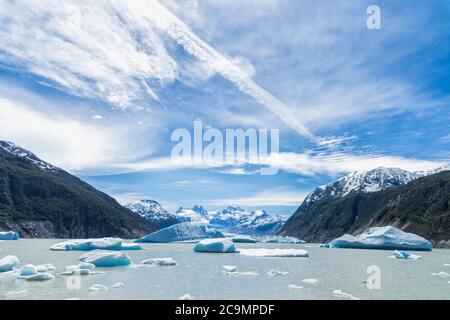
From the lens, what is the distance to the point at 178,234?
99.8 m

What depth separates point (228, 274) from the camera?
101 ft

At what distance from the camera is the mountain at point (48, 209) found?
14162 cm

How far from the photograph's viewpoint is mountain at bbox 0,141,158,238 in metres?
142

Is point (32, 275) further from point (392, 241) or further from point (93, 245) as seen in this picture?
point (392, 241)

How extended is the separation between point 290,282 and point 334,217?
168m

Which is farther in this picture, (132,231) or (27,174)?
(132,231)

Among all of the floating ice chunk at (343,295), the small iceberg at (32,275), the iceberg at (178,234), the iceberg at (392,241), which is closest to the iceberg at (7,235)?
the iceberg at (178,234)

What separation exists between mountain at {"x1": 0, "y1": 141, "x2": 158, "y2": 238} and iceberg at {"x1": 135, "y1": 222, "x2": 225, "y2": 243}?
62685 mm

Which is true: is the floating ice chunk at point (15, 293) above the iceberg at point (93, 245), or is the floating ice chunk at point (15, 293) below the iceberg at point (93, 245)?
above

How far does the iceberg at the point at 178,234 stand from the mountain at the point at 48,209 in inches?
2468

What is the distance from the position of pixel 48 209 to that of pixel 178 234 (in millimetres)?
73557

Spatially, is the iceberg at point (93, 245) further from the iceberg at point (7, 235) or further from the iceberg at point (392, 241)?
the iceberg at point (392, 241)
